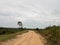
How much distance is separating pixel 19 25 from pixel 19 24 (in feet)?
2.72

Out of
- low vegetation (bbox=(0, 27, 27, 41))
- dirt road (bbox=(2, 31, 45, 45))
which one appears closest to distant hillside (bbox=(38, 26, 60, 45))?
dirt road (bbox=(2, 31, 45, 45))

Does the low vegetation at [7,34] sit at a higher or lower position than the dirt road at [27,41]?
higher

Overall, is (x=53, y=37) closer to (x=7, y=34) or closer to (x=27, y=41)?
(x=27, y=41)

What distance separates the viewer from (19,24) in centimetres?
12900

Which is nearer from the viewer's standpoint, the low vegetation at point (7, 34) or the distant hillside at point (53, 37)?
the distant hillside at point (53, 37)

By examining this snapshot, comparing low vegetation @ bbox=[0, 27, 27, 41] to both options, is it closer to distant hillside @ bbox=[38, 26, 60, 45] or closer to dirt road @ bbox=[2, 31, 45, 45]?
dirt road @ bbox=[2, 31, 45, 45]

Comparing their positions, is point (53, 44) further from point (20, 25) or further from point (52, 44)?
point (20, 25)

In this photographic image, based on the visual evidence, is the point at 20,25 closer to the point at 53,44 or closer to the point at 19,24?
the point at 19,24

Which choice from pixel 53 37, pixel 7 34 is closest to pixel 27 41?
pixel 53 37

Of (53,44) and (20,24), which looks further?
(20,24)

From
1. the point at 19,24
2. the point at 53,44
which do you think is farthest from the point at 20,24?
the point at 53,44

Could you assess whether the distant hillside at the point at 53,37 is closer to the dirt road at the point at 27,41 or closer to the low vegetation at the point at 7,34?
the dirt road at the point at 27,41

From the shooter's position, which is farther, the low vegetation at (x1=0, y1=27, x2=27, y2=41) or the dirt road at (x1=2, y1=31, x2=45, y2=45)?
the low vegetation at (x1=0, y1=27, x2=27, y2=41)

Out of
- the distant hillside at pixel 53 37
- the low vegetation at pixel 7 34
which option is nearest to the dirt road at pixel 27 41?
the distant hillside at pixel 53 37
